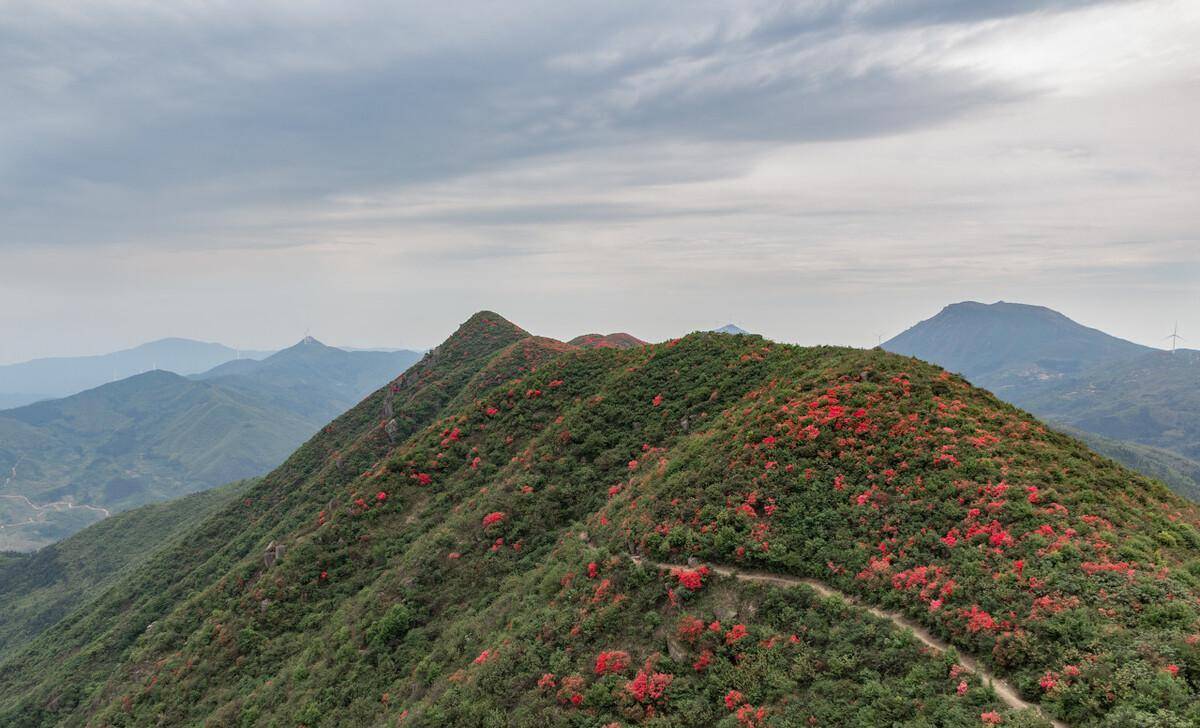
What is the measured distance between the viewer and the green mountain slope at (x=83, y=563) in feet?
408

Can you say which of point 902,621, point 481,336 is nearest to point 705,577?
point 902,621

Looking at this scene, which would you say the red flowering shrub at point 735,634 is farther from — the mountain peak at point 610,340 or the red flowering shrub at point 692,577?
the mountain peak at point 610,340

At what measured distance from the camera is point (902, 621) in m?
22.0

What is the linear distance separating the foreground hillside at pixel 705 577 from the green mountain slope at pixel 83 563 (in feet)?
294

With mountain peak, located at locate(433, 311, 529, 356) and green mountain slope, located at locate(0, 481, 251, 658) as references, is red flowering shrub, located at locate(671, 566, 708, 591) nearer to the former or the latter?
mountain peak, located at locate(433, 311, 529, 356)

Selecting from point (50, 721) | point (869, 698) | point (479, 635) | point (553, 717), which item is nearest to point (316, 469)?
point (50, 721)

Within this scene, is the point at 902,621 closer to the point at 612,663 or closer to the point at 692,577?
the point at 692,577

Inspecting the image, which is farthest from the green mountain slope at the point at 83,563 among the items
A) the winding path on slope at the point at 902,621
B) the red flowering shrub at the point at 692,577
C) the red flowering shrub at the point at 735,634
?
the red flowering shrub at the point at 735,634

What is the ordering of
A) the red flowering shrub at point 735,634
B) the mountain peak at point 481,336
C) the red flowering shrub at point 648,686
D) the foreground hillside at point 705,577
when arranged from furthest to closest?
the mountain peak at point 481,336, the red flowering shrub at point 735,634, the red flowering shrub at point 648,686, the foreground hillside at point 705,577

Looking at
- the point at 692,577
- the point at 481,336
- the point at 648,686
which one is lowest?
the point at 648,686

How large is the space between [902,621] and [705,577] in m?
8.77

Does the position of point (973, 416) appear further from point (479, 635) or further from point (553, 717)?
point (479, 635)

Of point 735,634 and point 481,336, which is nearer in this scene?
point 735,634

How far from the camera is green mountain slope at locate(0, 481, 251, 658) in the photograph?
124m
